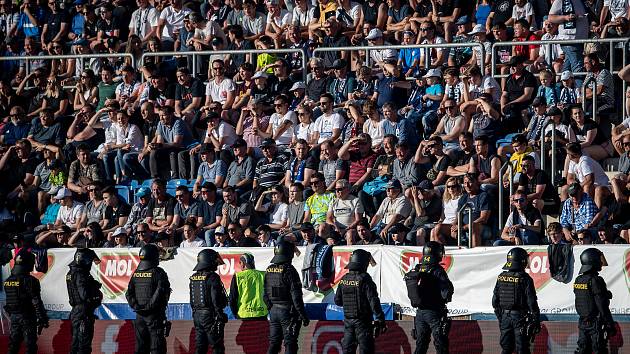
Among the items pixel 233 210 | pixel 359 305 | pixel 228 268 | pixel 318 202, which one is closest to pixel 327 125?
pixel 318 202

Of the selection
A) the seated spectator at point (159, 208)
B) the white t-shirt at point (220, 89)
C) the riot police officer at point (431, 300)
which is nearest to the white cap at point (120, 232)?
the seated spectator at point (159, 208)

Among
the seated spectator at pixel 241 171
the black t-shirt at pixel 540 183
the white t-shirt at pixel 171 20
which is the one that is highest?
the white t-shirt at pixel 171 20

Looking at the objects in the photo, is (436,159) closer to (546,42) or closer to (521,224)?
(521,224)

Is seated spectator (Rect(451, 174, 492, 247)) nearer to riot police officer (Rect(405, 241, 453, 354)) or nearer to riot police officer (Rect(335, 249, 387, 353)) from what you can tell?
riot police officer (Rect(405, 241, 453, 354))

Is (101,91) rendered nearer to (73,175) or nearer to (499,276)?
(73,175)

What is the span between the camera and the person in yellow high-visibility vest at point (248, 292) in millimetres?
18031

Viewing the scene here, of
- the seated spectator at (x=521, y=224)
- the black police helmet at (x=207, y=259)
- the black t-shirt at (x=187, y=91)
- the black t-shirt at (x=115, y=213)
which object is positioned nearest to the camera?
the black police helmet at (x=207, y=259)

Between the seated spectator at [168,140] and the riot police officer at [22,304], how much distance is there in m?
4.56

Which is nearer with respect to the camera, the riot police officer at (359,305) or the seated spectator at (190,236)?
the riot police officer at (359,305)

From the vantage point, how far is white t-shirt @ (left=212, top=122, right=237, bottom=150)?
74.8ft

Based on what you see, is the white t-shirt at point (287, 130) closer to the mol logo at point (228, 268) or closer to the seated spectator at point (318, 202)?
the seated spectator at point (318, 202)

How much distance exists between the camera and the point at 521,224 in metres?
18.4

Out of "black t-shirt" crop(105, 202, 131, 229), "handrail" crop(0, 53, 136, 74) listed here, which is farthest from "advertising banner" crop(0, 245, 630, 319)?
"handrail" crop(0, 53, 136, 74)

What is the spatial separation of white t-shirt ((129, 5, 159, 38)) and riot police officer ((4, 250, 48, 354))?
8504 mm
